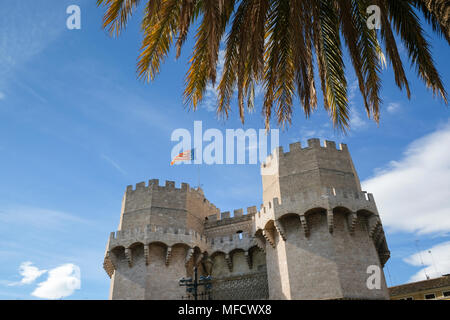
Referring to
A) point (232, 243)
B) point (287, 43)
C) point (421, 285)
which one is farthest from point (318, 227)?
point (421, 285)

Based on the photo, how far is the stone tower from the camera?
18906mm

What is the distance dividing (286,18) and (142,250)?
18.1 metres

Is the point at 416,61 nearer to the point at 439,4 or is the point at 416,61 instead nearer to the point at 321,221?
the point at 439,4

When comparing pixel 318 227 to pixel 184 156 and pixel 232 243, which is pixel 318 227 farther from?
pixel 184 156

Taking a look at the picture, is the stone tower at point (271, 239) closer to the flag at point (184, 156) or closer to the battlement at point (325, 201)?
the battlement at point (325, 201)

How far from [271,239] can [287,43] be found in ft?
47.5

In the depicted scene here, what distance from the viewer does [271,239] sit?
68.8ft

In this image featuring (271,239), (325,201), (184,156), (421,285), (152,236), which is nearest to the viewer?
(325,201)

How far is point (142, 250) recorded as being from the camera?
899 inches

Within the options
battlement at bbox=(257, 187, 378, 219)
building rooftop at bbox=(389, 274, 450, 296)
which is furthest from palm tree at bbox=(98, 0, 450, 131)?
building rooftop at bbox=(389, 274, 450, 296)

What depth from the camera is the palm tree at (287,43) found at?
23.4ft

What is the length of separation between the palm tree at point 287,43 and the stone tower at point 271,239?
1181 cm

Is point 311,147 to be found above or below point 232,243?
above
